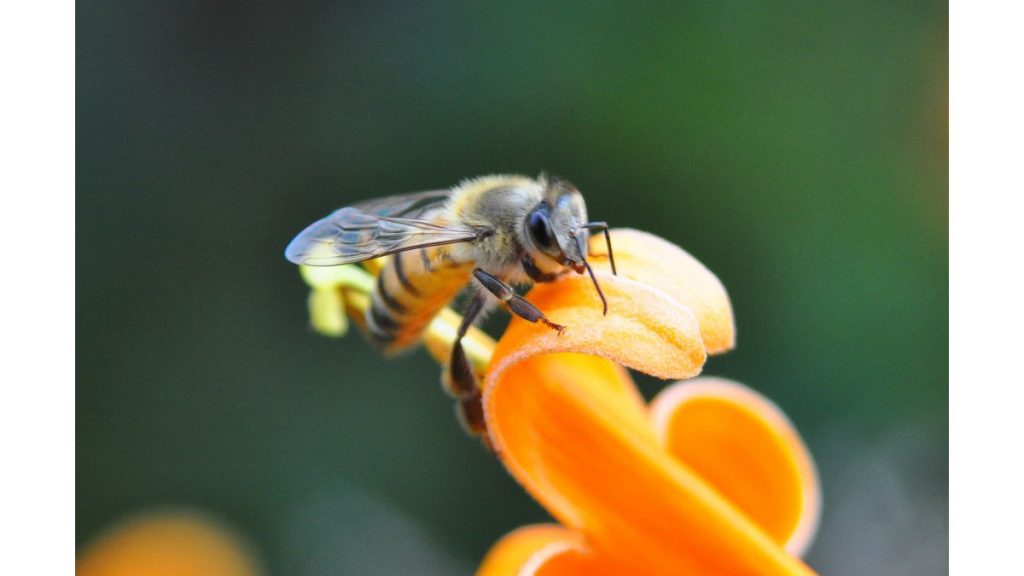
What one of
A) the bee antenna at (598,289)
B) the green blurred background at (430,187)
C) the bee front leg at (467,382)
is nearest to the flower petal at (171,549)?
the green blurred background at (430,187)

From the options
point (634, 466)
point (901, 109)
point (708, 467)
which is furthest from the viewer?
point (901, 109)

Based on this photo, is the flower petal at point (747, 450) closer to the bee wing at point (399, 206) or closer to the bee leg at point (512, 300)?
the bee leg at point (512, 300)

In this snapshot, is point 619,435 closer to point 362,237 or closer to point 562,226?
point 562,226
